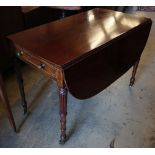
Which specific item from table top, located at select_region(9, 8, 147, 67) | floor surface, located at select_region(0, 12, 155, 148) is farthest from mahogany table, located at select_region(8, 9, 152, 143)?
floor surface, located at select_region(0, 12, 155, 148)

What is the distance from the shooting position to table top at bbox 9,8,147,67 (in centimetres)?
115

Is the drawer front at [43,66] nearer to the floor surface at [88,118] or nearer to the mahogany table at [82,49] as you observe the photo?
the mahogany table at [82,49]

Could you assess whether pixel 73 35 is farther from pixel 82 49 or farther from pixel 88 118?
pixel 88 118

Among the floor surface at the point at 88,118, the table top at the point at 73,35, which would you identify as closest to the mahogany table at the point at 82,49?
the table top at the point at 73,35

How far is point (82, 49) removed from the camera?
1188 mm

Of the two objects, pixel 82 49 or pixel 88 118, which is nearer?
pixel 82 49

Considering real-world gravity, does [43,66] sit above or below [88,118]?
above

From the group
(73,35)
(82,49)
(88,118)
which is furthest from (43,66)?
(88,118)

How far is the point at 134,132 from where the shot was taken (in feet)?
5.22

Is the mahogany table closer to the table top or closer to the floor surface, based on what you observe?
the table top

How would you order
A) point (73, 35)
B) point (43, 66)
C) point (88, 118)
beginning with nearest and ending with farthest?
point (43, 66)
point (73, 35)
point (88, 118)

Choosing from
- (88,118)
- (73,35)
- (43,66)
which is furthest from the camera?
(88,118)

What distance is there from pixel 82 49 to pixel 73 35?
235mm

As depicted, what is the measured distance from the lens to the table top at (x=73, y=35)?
115cm
